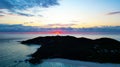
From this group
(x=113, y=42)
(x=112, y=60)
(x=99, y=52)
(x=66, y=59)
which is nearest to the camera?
(x=112, y=60)

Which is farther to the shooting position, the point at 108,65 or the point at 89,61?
the point at 89,61

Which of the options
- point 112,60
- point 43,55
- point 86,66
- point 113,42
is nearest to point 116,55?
point 112,60

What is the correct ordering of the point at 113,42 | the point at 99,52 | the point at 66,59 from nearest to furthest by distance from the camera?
the point at 66,59 → the point at 99,52 → the point at 113,42

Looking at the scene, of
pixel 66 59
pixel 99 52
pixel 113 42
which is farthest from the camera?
pixel 113 42

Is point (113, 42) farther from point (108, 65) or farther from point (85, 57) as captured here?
point (108, 65)

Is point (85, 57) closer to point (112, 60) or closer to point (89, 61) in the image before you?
point (89, 61)

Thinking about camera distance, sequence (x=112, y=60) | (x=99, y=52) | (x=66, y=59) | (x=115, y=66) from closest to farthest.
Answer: (x=115, y=66) < (x=112, y=60) < (x=66, y=59) < (x=99, y=52)

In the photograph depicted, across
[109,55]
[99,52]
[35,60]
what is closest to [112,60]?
[109,55]

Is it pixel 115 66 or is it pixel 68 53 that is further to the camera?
pixel 68 53
